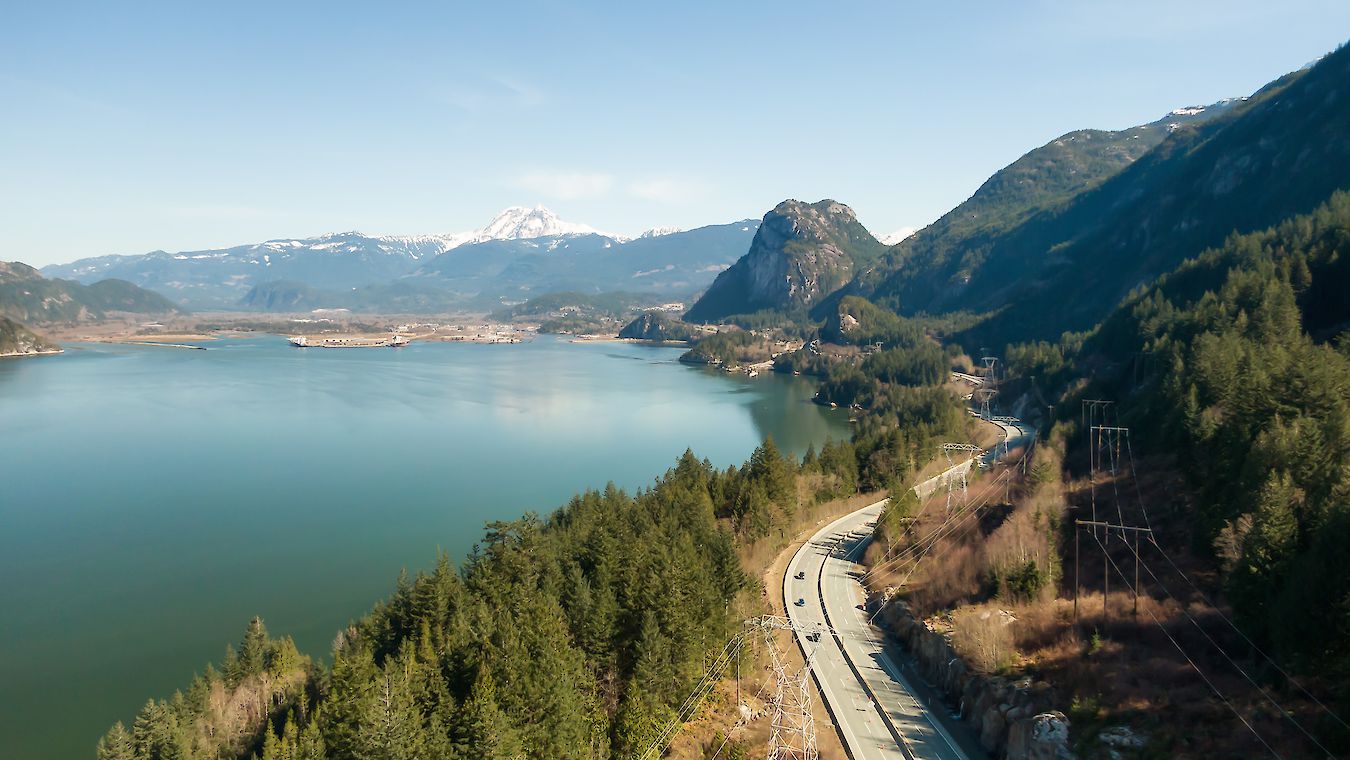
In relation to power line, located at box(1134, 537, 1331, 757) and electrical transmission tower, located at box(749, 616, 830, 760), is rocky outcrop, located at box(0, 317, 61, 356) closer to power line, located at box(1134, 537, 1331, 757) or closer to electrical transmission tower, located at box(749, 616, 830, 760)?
electrical transmission tower, located at box(749, 616, 830, 760)

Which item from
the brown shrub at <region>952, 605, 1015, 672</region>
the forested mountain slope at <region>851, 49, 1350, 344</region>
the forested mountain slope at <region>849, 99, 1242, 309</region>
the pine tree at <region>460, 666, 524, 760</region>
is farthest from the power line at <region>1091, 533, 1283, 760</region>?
the forested mountain slope at <region>849, 99, 1242, 309</region>

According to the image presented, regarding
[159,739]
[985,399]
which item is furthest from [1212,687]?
[985,399]

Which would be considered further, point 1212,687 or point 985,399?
point 985,399

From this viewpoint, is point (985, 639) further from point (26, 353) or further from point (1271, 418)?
point (26, 353)

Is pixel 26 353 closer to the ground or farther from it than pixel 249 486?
farther from it

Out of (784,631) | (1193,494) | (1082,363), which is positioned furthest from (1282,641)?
(1082,363)

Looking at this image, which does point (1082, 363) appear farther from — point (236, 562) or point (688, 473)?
point (236, 562)

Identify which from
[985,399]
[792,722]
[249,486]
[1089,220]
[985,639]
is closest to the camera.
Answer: [792,722]
